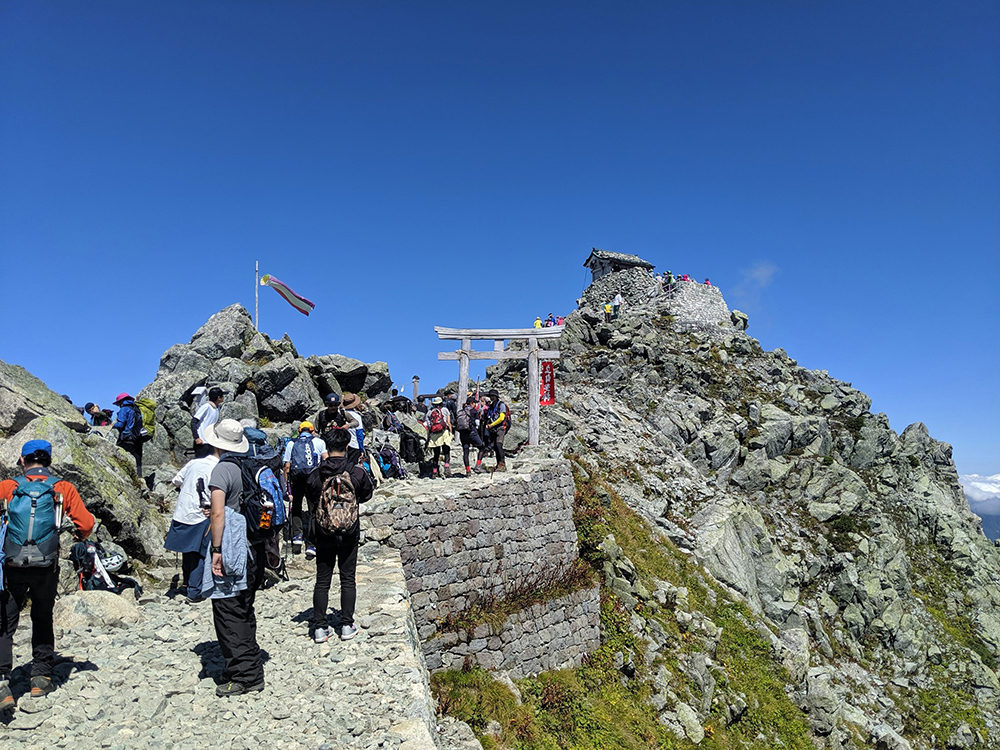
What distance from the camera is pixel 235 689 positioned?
5320mm

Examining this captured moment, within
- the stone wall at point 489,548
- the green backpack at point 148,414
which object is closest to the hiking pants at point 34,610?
the stone wall at point 489,548

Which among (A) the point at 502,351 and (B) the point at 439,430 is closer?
(B) the point at 439,430

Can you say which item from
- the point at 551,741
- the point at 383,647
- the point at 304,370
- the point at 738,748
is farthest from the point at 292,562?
the point at 304,370

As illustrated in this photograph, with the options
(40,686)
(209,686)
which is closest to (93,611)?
(40,686)

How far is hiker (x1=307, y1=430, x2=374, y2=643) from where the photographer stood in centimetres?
619

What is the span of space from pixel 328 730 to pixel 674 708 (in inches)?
385

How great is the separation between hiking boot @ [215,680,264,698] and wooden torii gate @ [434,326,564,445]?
43.5 feet

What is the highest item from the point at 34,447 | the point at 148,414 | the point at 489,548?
the point at 148,414

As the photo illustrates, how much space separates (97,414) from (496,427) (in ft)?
39.4

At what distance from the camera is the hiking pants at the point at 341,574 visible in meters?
6.32

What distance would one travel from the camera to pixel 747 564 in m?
22.0

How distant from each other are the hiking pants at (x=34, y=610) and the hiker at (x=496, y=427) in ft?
30.1

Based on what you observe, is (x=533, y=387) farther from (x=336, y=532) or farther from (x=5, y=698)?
(x=5, y=698)

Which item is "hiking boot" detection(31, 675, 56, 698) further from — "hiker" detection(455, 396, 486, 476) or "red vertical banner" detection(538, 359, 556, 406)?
"red vertical banner" detection(538, 359, 556, 406)
